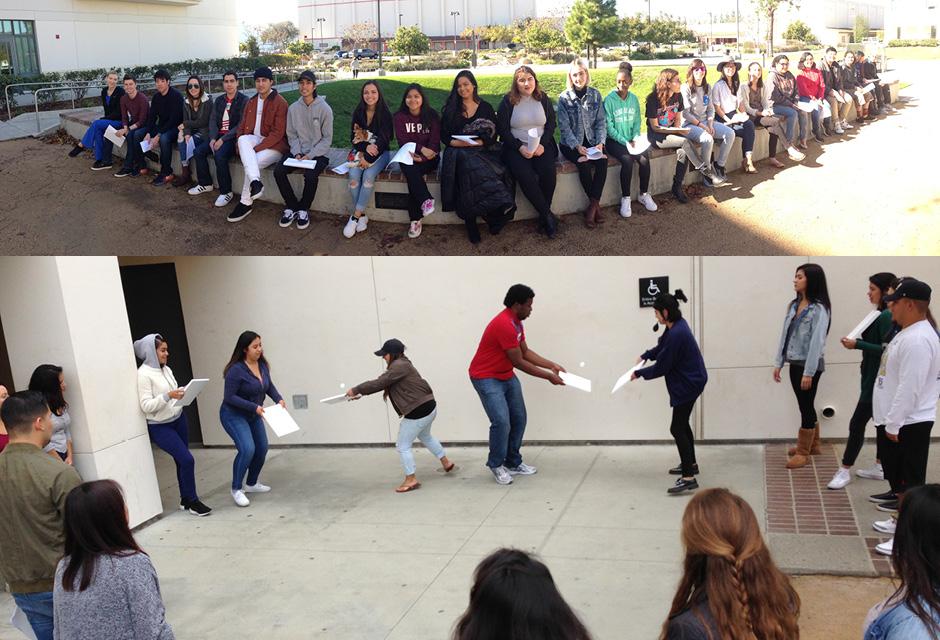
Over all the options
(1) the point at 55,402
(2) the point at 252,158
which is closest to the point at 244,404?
(1) the point at 55,402

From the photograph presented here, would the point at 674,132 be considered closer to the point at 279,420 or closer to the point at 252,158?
the point at 252,158

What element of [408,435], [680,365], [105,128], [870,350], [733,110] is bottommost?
[408,435]

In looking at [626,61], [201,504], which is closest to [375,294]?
[201,504]

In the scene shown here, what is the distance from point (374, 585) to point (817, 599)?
193 cm

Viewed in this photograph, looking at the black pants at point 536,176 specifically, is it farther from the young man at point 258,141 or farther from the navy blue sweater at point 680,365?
the navy blue sweater at point 680,365

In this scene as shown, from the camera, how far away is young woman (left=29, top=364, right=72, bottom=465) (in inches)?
189

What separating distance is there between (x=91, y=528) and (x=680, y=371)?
347cm

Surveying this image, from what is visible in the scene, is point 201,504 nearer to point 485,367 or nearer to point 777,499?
point 485,367

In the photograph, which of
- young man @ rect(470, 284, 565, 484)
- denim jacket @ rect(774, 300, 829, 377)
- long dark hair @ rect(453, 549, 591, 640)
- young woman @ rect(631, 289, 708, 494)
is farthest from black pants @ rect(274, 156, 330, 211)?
denim jacket @ rect(774, 300, 829, 377)

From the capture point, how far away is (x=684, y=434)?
17.2 feet

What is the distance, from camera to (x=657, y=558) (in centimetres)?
439

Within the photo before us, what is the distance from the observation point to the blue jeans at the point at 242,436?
569 centimetres

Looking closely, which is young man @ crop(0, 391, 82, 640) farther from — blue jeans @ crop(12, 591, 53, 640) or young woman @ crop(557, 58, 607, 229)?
young woman @ crop(557, 58, 607, 229)

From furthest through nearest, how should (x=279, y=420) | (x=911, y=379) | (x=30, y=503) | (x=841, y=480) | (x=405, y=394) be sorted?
(x=405, y=394) < (x=279, y=420) < (x=841, y=480) < (x=911, y=379) < (x=30, y=503)
